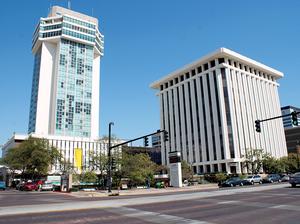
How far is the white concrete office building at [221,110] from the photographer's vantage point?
79.2 meters

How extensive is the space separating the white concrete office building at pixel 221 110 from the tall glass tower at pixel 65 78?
3638cm

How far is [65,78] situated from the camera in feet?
372

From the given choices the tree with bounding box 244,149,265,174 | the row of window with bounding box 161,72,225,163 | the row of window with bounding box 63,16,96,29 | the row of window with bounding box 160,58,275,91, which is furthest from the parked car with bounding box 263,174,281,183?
the row of window with bounding box 63,16,96,29

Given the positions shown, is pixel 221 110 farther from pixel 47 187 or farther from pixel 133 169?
pixel 47 187

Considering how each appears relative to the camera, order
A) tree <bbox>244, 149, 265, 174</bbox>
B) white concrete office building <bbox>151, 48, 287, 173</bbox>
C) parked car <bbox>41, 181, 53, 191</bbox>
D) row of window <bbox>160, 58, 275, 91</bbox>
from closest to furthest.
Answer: parked car <bbox>41, 181, 53, 191</bbox>
tree <bbox>244, 149, 265, 174</bbox>
white concrete office building <bbox>151, 48, 287, 173</bbox>
row of window <bbox>160, 58, 275, 91</bbox>

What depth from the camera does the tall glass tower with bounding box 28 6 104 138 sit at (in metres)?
109

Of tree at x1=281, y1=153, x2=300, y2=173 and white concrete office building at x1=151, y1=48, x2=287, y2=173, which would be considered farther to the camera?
white concrete office building at x1=151, y1=48, x2=287, y2=173

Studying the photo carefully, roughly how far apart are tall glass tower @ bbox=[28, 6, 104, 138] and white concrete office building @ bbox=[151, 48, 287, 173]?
3638cm

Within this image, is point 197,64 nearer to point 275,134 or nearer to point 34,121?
point 275,134

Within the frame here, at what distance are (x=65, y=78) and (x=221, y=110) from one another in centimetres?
6689

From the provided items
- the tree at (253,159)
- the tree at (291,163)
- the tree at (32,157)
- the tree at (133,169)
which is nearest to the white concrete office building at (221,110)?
the tree at (253,159)

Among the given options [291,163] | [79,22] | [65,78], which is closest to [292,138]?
[291,163]

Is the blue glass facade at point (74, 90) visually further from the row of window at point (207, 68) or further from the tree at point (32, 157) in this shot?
the tree at point (32, 157)

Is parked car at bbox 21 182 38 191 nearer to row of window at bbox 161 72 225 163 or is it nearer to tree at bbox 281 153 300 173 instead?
row of window at bbox 161 72 225 163
